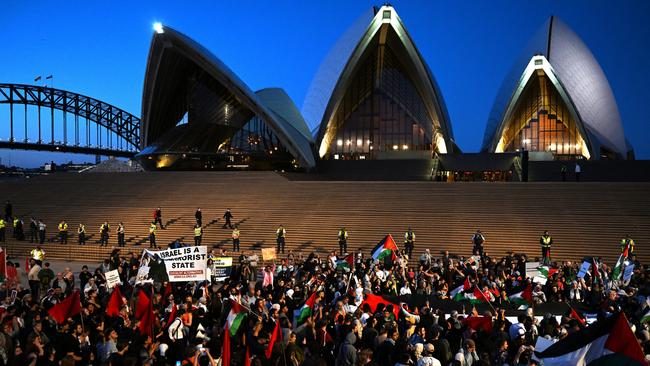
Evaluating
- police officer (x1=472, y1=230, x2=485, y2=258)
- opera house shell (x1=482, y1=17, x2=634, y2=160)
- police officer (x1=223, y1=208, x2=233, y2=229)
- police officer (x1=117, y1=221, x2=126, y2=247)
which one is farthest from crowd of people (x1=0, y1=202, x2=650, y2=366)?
opera house shell (x1=482, y1=17, x2=634, y2=160)

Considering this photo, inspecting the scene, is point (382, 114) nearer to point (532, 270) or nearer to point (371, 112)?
point (371, 112)

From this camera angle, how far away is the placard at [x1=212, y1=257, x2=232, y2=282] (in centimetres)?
1262

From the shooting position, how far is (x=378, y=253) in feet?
39.4

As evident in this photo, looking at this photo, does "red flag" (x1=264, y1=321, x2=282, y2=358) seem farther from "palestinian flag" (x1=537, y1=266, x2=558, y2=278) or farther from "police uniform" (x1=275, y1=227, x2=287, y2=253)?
"police uniform" (x1=275, y1=227, x2=287, y2=253)

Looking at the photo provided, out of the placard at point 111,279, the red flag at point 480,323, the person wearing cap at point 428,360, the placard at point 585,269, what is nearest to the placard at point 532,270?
the placard at point 585,269

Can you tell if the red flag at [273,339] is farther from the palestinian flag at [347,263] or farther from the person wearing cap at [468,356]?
the palestinian flag at [347,263]

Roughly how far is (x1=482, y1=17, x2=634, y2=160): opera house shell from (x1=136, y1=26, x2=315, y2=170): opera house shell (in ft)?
49.0

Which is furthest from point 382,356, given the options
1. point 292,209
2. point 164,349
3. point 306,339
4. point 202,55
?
point 202,55

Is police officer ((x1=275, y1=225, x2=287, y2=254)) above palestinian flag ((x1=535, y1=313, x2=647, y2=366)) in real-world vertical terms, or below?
below

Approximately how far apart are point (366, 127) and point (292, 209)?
22139mm

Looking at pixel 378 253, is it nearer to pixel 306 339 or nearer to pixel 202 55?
pixel 306 339

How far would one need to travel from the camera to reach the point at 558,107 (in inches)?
1650

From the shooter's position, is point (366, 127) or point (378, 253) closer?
point (378, 253)

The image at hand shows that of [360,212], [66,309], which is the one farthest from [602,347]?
[360,212]
